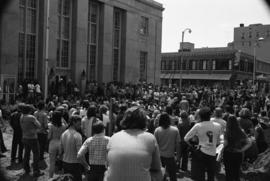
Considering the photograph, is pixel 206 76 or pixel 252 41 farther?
pixel 252 41

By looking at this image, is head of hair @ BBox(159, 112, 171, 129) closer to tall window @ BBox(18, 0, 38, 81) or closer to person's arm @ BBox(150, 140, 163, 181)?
person's arm @ BBox(150, 140, 163, 181)


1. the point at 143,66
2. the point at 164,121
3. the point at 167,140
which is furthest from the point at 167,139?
the point at 143,66

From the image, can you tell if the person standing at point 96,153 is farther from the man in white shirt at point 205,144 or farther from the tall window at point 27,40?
the tall window at point 27,40

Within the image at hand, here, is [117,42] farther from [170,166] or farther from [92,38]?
[170,166]

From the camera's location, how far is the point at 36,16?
2528cm

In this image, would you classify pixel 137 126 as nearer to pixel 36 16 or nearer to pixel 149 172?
pixel 149 172

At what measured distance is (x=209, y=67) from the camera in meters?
60.2

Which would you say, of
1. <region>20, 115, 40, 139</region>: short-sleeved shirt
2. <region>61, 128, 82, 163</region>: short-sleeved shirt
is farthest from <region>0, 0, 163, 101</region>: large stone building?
<region>61, 128, 82, 163</region>: short-sleeved shirt

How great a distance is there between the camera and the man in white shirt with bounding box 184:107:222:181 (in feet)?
20.2

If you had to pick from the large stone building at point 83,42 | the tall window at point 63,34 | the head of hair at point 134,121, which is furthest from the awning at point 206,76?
the head of hair at point 134,121

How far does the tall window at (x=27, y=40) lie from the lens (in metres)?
24.4

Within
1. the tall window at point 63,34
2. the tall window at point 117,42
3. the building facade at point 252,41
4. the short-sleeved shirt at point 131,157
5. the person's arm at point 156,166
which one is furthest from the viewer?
the building facade at point 252,41

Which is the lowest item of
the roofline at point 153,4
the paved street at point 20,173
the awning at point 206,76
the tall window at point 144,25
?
the paved street at point 20,173

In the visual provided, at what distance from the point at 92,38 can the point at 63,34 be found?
3715mm
